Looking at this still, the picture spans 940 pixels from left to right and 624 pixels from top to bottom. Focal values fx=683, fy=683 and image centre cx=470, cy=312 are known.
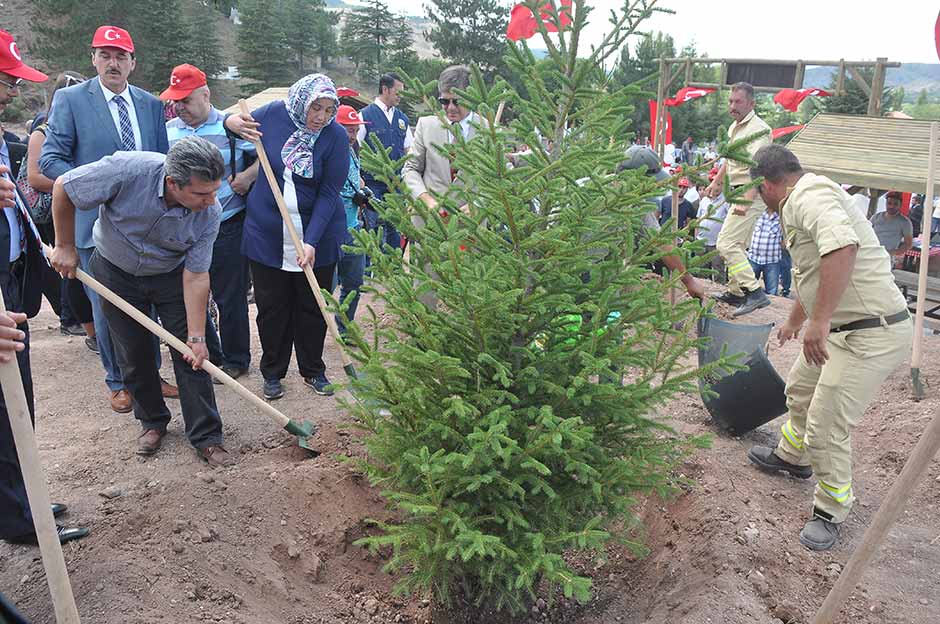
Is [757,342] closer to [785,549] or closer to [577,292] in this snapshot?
[785,549]

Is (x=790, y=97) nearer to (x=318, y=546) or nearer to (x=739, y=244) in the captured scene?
(x=739, y=244)

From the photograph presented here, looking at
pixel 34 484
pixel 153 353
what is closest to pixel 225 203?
pixel 153 353

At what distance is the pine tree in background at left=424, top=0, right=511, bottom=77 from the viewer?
40.2 metres

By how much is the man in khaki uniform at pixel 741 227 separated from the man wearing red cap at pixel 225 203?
4.96m

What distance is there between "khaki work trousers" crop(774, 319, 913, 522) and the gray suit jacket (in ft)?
13.7

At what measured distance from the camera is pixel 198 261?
3.51 meters

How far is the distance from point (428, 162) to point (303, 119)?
88 cm

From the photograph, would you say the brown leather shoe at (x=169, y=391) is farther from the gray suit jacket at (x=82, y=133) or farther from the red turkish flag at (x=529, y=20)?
the red turkish flag at (x=529, y=20)

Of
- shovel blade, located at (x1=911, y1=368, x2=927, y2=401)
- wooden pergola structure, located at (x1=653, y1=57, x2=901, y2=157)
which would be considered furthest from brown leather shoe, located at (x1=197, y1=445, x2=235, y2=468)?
wooden pergola structure, located at (x1=653, y1=57, x2=901, y2=157)

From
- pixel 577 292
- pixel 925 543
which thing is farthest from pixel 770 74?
pixel 577 292

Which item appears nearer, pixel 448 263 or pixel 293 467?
pixel 448 263

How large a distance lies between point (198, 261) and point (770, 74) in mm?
11138

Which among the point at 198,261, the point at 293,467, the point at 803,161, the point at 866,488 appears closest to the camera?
the point at 198,261

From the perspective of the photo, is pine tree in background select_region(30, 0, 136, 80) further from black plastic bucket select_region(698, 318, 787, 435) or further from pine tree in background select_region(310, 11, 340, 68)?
black plastic bucket select_region(698, 318, 787, 435)
